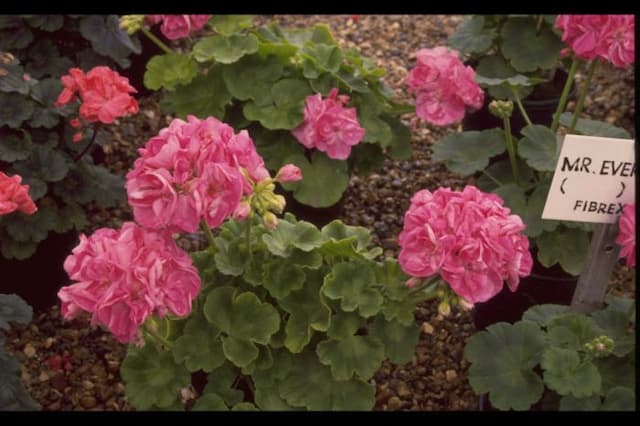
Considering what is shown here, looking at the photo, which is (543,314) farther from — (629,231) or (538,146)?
(538,146)

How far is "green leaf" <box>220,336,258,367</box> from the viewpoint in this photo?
170cm

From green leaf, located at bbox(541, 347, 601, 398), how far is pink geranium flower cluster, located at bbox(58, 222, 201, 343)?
0.73 m

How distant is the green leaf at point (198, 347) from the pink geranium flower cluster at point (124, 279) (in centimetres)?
25

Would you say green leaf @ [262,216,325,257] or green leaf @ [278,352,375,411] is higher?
green leaf @ [262,216,325,257]

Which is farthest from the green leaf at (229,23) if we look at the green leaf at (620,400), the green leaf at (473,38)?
the green leaf at (620,400)

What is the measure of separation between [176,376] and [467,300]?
2.09 feet

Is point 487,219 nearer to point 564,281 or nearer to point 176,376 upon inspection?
point 176,376

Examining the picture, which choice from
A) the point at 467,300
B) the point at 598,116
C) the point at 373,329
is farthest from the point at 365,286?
the point at 598,116

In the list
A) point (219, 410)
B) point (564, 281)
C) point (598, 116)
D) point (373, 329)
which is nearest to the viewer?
point (219, 410)

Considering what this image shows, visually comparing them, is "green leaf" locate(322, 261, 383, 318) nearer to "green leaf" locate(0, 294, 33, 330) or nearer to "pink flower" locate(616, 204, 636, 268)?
"pink flower" locate(616, 204, 636, 268)

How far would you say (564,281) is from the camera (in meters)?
2.39

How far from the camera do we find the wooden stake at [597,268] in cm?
168

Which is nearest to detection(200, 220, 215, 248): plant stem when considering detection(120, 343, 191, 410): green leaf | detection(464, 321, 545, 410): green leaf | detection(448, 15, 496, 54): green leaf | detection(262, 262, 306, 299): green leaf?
detection(262, 262, 306, 299): green leaf

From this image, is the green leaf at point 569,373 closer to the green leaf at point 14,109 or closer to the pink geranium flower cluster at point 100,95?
the pink geranium flower cluster at point 100,95
